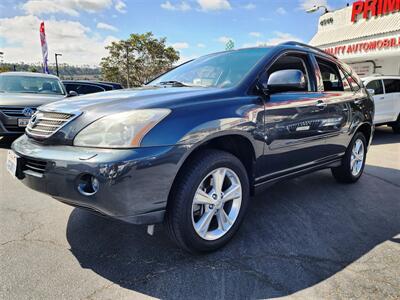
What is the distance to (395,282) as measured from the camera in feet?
7.39

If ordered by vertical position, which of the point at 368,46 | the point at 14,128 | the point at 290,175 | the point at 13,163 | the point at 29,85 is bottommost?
the point at 290,175

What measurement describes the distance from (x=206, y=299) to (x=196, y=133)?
107 centimetres

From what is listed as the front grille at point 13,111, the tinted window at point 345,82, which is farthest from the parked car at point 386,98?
the front grille at point 13,111

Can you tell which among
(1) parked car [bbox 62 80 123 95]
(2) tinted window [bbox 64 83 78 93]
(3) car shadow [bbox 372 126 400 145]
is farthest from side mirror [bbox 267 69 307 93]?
(2) tinted window [bbox 64 83 78 93]

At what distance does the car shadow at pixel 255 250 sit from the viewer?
7.16 feet

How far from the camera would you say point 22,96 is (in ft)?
21.4

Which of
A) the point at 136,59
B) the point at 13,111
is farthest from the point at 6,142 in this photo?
the point at 136,59

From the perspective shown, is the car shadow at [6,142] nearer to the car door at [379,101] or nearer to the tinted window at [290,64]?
the tinted window at [290,64]

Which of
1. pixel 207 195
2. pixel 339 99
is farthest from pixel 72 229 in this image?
pixel 339 99

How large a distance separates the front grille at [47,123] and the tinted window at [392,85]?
9.59 m

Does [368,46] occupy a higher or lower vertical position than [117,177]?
higher

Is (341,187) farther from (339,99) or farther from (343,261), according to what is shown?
(343,261)

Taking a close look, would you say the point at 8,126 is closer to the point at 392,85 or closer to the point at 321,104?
the point at 321,104

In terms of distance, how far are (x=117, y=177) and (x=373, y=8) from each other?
1775 cm
